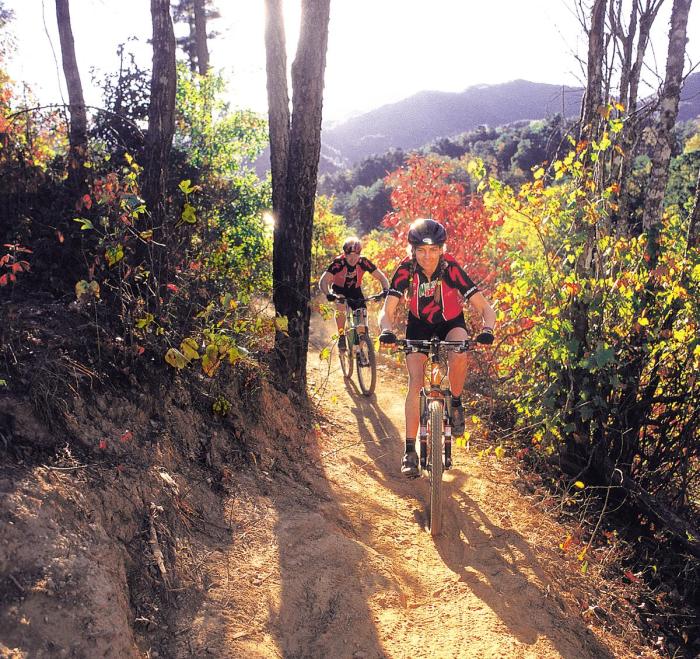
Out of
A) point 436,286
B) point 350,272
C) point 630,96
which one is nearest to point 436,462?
point 436,286

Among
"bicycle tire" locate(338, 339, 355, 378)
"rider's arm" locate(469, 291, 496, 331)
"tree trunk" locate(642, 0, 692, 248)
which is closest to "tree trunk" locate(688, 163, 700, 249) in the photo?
"tree trunk" locate(642, 0, 692, 248)

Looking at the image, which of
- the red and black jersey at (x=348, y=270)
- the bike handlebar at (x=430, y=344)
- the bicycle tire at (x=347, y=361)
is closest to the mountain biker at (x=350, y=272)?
the red and black jersey at (x=348, y=270)

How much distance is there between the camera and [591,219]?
511 centimetres

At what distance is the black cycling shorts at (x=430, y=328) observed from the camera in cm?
529

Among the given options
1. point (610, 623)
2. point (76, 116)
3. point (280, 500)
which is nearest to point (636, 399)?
point (610, 623)

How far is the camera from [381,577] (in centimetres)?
405

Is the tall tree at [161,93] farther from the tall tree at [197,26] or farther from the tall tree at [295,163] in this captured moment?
the tall tree at [197,26]

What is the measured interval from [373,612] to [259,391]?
2.75 meters

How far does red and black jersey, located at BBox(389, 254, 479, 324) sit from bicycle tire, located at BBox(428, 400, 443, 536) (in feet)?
2.97

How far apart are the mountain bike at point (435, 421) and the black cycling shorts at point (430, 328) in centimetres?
28

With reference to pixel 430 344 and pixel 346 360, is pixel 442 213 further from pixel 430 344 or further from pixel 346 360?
pixel 430 344

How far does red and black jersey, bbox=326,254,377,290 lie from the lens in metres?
8.45

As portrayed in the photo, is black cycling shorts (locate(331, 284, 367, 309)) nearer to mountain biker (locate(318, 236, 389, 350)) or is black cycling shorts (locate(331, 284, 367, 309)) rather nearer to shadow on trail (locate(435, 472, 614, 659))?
mountain biker (locate(318, 236, 389, 350))

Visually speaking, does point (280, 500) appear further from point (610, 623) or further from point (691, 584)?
point (691, 584)
